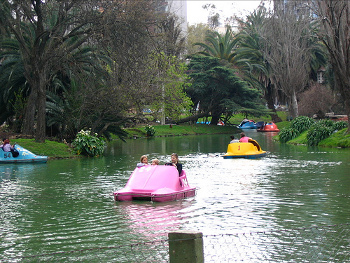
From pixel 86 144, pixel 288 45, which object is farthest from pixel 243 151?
pixel 288 45

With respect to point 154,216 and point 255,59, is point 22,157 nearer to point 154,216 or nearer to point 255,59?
point 154,216

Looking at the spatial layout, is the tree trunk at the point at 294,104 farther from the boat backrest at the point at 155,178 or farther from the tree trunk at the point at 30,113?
the boat backrest at the point at 155,178

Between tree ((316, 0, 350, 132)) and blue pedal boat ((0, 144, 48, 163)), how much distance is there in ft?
54.0

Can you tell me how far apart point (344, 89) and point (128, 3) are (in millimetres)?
13160

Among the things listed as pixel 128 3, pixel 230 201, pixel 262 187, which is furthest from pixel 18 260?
pixel 128 3

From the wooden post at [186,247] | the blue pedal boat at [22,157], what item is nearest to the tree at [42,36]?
the blue pedal boat at [22,157]

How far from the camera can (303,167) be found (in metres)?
22.4

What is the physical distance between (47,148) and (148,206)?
52.7 feet

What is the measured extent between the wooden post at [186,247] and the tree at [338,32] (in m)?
25.4

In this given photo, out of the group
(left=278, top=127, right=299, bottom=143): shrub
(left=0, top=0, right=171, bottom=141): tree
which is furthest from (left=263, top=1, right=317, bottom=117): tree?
(left=0, top=0, right=171, bottom=141): tree

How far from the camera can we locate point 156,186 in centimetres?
1441

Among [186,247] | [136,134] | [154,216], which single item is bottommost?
[154,216]

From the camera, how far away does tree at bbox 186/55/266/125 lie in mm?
59031

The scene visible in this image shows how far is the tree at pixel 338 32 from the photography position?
29805mm
